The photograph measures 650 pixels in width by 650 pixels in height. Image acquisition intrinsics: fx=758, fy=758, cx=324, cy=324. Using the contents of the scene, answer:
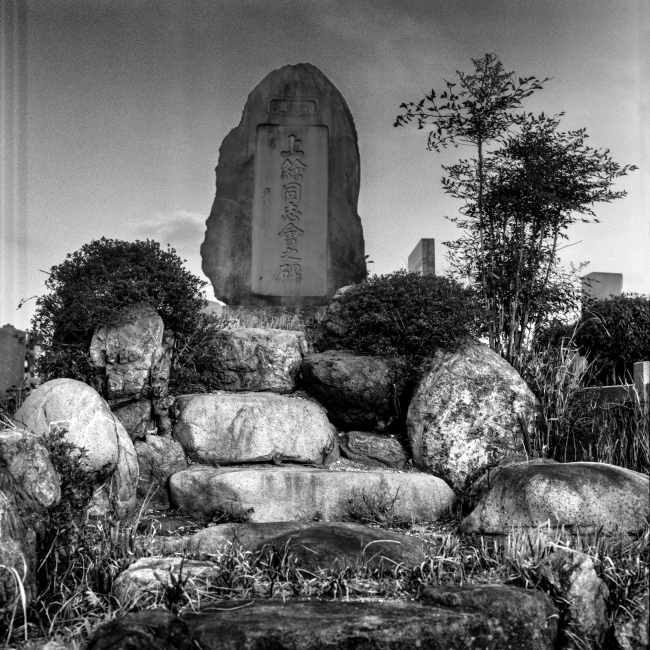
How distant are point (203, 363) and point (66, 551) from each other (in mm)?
3083

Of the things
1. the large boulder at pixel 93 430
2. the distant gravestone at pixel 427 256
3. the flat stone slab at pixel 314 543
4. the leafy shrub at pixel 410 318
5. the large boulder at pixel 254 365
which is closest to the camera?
the flat stone slab at pixel 314 543

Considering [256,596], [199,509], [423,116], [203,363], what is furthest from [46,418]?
[423,116]

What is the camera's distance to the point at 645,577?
420 cm

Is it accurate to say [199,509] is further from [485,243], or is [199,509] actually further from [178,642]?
[485,243]

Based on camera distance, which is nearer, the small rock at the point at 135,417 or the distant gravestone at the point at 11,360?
the small rock at the point at 135,417

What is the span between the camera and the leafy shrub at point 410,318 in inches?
276

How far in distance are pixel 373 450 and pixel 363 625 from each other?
141 inches

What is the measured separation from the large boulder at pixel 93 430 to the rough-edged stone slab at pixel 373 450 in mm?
1980

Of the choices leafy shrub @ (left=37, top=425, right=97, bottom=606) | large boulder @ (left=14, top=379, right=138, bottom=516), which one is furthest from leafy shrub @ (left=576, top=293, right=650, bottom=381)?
leafy shrub @ (left=37, top=425, right=97, bottom=606)

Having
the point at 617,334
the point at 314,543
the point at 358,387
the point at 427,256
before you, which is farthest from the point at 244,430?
the point at 617,334

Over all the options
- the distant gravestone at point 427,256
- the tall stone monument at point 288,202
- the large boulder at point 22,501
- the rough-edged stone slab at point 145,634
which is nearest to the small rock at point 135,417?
the large boulder at point 22,501

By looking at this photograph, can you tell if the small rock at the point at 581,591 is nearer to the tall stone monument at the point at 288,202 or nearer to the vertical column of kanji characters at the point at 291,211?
the tall stone monument at the point at 288,202

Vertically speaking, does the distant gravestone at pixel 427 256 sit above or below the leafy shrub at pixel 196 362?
above

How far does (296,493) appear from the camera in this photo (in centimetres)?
599
